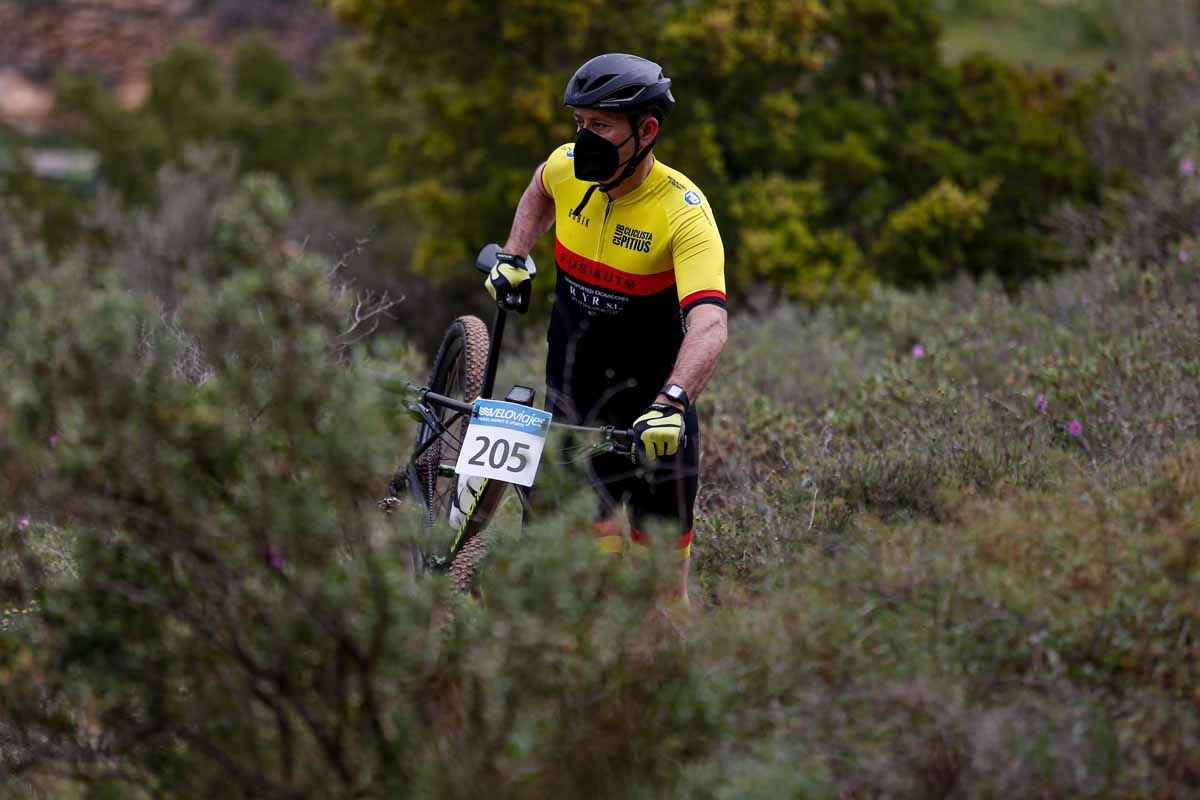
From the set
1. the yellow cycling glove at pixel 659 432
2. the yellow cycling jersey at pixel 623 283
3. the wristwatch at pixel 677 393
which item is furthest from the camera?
the yellow cycling jersey at pixel 623 283

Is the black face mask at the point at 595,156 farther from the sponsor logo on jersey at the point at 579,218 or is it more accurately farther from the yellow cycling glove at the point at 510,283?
the yellow cycling glove at the point at 510,283

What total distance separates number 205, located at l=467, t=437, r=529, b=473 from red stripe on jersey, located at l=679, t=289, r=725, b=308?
0.83 m

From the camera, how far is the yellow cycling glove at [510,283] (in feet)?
18.1

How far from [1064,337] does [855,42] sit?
8293 millimetres

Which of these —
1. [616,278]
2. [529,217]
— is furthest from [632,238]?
[529,217]

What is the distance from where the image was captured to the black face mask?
4953 mm

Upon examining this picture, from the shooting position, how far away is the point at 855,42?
49.9 ft

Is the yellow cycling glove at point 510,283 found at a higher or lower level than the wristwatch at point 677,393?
lower

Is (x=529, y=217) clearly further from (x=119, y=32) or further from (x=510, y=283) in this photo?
(x=119, y=32)

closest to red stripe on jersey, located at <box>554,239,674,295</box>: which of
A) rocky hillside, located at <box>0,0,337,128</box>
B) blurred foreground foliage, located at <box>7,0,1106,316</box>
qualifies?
blurred foreground foliage, located at <box>7,0,1106,316</box>

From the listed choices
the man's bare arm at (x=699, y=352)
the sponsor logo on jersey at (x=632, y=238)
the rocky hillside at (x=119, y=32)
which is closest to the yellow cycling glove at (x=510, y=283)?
the sponsor logo on jersey at (x=632, y=238)

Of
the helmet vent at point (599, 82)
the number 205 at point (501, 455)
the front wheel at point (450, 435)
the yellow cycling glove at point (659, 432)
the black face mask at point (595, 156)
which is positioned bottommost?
the front wheel at point (450, 435)

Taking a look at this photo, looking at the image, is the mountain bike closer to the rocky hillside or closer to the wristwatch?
the wristwatch

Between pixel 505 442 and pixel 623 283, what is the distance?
3.00 ft
